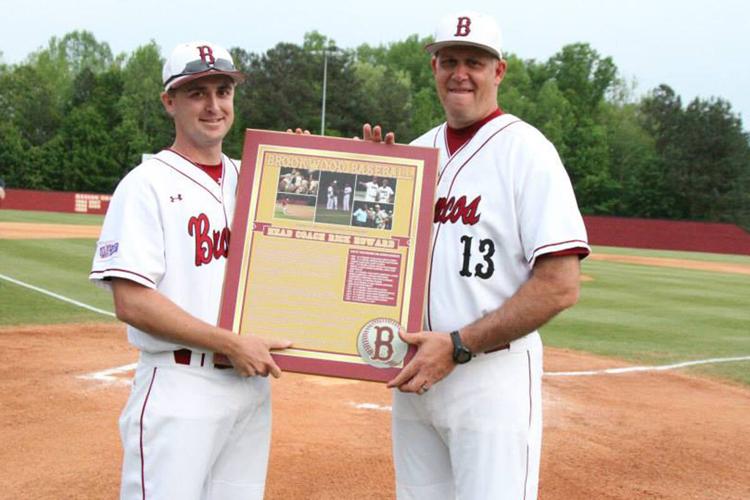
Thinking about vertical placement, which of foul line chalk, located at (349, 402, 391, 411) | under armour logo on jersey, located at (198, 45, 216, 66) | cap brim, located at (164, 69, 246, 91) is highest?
under armour logo on jersey, located at (198, 45, 216, 66)

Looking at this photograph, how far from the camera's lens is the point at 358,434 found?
18.8 feet

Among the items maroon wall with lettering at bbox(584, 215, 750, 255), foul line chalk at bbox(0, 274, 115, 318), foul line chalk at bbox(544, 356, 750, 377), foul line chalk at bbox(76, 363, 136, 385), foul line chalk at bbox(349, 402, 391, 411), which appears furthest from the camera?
maroon wall with lettering at bbox(584, 215, 750, 255)

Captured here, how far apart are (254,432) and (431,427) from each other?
69 centimetres

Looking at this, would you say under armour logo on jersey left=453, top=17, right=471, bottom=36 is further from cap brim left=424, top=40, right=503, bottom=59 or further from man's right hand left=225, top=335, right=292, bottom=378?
man's right hand left=225, top=335, right=292, bottom=378

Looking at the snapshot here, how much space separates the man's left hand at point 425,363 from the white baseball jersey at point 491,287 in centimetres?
17

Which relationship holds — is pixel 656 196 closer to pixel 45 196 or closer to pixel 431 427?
pixel 45 196

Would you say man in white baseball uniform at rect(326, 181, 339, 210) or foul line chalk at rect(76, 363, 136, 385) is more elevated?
man in white baseball uniform at rect(326, 181, 339, 210)

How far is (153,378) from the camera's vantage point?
9.67ft

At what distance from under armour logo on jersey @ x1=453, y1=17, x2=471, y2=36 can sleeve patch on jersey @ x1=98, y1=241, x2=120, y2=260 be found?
143cm

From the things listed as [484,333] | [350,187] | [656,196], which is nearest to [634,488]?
[484,333]

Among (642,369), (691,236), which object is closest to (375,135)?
(642,369)

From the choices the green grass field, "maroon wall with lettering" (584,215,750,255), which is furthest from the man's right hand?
"maroon wall with lettering" (584,215,750,255)

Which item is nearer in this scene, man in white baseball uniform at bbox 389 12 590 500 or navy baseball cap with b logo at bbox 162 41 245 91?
man in white baseball uniform at bbox 389 12 590 500

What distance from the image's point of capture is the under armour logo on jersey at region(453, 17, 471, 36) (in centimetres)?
293
